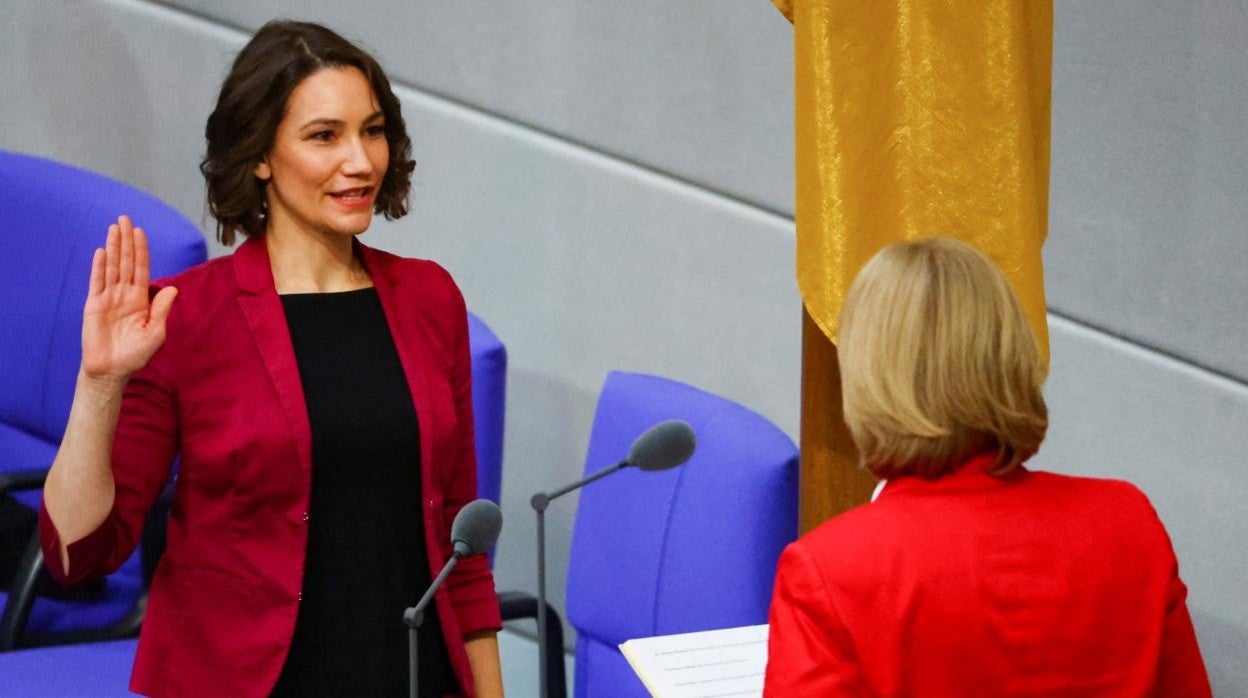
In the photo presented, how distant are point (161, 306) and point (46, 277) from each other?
1.55 meters

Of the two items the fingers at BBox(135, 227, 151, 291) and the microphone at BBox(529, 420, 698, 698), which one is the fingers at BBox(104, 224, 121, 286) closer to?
the fingers at BBox(135, 227, 151, 291)

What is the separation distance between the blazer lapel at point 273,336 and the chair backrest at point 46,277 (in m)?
1.22

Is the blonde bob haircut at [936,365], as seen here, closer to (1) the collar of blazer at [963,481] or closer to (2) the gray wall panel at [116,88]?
(1) the collar of blazer at [963,481]

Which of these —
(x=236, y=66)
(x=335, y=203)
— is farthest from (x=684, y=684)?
(x=236, y=66)

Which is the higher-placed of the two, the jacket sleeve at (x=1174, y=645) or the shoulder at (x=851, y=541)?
the shoulder at (x=851, y=541)

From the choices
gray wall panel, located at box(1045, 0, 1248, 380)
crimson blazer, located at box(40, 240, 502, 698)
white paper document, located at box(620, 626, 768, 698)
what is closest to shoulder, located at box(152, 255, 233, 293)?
crimson blazer, located at box(40, 240, 502, 698)

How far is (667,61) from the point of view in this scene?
11.7ft

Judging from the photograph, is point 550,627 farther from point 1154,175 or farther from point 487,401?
point 1154,175

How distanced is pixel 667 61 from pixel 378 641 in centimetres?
171

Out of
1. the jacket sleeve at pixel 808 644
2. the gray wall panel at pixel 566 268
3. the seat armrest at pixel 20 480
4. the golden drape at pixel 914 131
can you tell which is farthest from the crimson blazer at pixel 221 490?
the gray wall panel at pixel 566 268

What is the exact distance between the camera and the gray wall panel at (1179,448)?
3104mm

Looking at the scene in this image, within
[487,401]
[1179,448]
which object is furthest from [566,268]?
[1179,448]

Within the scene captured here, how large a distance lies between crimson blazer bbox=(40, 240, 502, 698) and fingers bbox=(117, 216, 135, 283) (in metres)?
0.09

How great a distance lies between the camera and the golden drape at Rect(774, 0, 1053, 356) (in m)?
1.93
